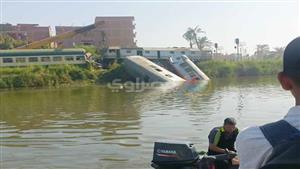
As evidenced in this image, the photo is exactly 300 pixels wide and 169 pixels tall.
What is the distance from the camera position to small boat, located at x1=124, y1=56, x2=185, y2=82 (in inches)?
1677

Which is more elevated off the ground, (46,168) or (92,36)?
(92,36)

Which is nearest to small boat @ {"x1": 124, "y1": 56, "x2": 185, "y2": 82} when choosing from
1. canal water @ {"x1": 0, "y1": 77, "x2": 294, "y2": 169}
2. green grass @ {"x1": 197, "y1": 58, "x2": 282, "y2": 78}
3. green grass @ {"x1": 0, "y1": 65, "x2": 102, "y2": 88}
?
green grass @ {"x1": 0, "y1": 65, "x2": 102, "y2": 88}

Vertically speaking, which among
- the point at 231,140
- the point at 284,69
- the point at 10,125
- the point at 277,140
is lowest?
the point at 10,125

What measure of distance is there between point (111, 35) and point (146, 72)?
34.0 meters

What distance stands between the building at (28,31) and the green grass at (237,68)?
106 ft

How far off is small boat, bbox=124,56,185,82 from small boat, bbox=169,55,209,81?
199 cm

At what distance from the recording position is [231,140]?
18.9 feet

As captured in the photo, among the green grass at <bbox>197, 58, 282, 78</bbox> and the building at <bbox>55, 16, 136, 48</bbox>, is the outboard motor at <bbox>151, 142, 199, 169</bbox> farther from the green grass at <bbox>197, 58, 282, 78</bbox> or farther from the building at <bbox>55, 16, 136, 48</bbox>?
the building at <bbox>55, 16, 136, 48</bbox>

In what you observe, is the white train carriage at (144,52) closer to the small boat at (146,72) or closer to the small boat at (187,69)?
the small boat at (187,69)

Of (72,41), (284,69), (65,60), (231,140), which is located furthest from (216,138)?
(72,41)

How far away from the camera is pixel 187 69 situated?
47938mm

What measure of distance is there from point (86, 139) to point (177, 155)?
7424mm

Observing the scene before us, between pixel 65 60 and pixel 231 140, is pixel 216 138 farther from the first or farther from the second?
pixel 65 60

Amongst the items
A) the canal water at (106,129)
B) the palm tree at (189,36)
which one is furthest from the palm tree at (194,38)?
the canal water at (106,129)
